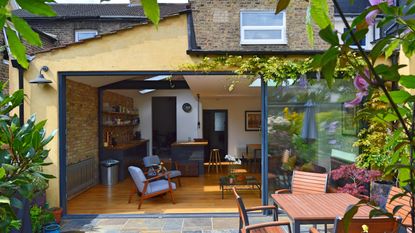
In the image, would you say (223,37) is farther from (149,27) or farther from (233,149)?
(149,27)

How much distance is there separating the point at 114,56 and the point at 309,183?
12.8 ft

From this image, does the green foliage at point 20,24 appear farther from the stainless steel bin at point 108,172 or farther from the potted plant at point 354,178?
the stainless steel bin at point 108,172

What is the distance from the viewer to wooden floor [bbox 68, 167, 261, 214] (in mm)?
6422

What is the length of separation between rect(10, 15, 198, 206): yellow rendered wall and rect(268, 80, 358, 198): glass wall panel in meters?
1.93

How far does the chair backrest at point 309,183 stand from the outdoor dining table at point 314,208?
25.5 inches

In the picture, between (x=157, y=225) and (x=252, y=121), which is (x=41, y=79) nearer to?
(x=157, y=225)

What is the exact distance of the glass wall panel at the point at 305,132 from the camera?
607cm

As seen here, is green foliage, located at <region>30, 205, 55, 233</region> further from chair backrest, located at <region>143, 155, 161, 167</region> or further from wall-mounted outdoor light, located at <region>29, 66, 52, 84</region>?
chair backrest, located at <region>143, 155, 161, 167</region>

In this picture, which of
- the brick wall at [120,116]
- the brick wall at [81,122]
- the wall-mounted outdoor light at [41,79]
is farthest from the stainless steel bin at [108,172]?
the wall-mounted outdoor light at [41,79]

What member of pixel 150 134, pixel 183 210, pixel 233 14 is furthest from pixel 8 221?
pixel 233 14

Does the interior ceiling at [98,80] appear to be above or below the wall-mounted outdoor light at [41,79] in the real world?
above

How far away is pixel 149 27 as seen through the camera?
232 inches

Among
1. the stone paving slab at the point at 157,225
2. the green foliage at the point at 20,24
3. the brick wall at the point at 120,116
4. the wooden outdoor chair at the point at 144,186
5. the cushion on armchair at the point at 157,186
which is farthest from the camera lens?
the brick wall at the point at 120,116

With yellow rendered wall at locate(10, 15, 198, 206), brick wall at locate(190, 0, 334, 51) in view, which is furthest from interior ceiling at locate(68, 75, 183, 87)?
brick wall at locate(190, 0, 334, 51)
